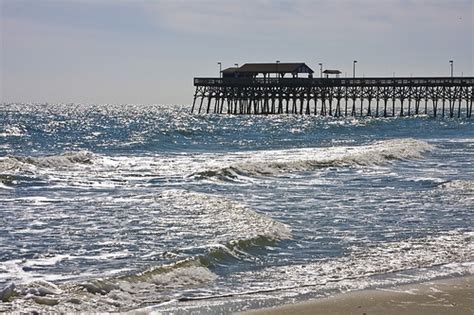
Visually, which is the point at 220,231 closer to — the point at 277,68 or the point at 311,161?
the point at 311,161

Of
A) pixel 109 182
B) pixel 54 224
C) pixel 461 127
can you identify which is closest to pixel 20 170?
pixel 109 182

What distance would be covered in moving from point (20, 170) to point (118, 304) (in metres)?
16.9

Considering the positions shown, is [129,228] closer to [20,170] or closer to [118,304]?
[118,304]

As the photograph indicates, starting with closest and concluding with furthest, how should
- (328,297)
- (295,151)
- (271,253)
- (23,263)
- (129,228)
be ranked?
(328,297) → (23,263) → (271,253) → (129,228) → (295,151)

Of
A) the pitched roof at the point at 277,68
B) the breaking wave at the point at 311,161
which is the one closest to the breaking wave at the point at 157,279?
the breaking wave at the point at 311,161

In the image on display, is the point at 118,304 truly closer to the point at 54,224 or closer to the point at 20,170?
the point at 54,224

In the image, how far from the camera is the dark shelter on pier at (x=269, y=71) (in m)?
70.0

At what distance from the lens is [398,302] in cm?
929

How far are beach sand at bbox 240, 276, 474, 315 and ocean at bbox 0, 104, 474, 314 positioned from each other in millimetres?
346

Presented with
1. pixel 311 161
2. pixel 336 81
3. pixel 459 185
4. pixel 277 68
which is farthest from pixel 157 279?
pixel 277 68

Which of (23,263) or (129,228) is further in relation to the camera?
(129,228)

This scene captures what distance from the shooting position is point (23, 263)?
11227mm

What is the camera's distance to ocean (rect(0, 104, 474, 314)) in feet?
32.4

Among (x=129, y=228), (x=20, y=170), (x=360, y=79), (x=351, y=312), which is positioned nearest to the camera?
(x=351, y=312)
